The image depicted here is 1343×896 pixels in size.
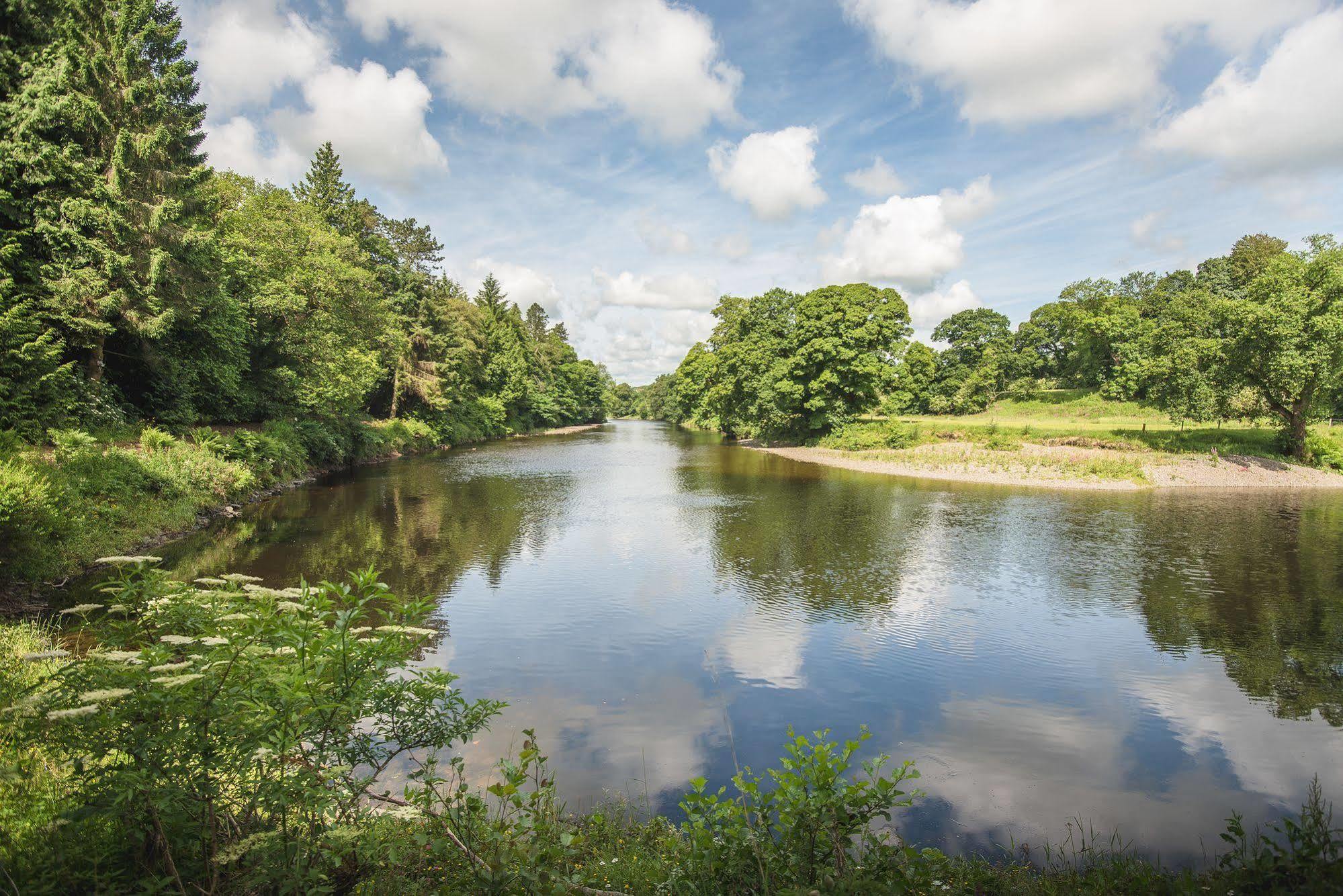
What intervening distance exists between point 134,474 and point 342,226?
38.8 metres

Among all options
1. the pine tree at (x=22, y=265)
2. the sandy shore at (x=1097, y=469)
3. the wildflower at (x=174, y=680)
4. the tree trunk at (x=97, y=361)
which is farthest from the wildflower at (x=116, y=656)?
the sandy shore at (x=1097, y=469)

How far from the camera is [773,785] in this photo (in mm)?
7055

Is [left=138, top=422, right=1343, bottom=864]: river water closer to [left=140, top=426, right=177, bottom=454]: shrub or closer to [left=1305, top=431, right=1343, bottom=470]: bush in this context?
[left=140, top=426, right=177, bottom=454]: shrub

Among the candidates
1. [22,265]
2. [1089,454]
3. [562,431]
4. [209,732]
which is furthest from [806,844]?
[562,431]

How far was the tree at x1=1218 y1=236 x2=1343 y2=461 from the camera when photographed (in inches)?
1022

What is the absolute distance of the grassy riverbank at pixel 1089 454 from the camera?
28.6 m

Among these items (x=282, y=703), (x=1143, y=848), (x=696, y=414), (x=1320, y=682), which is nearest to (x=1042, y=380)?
(x=696, y=414)

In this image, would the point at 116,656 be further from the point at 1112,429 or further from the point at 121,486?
the point at 1112,429

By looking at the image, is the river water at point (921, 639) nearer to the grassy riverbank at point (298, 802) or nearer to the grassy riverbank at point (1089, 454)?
the grassy riverbank at point (298, 802)

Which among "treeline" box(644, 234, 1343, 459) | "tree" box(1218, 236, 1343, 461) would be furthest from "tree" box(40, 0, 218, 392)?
"tree" box(1218, 236, 1343, 461)

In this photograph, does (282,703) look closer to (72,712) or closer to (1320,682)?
(72,712)

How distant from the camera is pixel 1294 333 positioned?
86.2 ft

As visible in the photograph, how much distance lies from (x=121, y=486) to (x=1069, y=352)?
73183mm

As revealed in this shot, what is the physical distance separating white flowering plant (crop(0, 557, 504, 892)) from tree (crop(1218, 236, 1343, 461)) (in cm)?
3582
